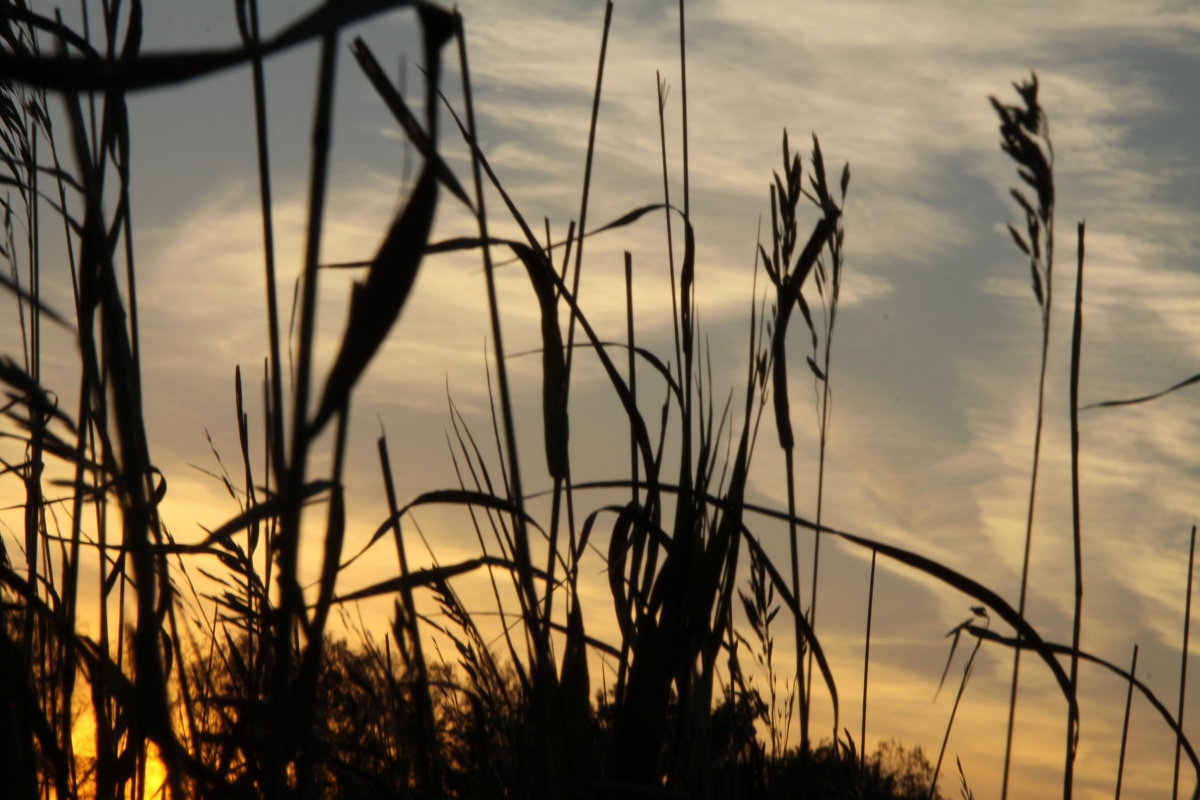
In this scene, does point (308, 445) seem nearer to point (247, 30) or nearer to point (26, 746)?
point (247, 30)

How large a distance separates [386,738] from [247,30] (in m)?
1.24

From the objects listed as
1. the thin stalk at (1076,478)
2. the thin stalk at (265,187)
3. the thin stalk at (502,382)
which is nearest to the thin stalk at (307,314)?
the thin stalk at (265,187)

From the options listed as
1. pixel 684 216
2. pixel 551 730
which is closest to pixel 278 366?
pixel 551 730

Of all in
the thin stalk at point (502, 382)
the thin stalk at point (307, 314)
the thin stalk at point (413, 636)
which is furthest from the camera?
the thin stalk at point (413, 636)

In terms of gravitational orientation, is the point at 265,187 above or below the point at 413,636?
above

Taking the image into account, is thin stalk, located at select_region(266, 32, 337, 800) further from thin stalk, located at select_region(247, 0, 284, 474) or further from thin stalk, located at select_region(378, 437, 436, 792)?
thin stalk, located at select_region(378, 437, 436, 792)

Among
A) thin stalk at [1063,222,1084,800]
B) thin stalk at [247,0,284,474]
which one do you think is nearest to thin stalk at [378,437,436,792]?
thin stalk at [247,0,284,474]

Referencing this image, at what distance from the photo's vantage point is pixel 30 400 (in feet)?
2.59

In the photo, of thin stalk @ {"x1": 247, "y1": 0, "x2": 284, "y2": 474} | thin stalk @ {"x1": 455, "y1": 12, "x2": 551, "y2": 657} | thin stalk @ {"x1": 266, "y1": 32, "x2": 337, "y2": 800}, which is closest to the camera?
thin stalk @ {"x1": 266, "y1": 32, "x2": 337, "y2": 800}

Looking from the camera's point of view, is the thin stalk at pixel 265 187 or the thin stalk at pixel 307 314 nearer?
the thin stalk at pixel 307 314

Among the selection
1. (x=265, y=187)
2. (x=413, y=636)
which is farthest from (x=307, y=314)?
(x=413, y=636)

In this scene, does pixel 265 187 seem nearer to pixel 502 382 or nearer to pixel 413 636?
pixel 502 382

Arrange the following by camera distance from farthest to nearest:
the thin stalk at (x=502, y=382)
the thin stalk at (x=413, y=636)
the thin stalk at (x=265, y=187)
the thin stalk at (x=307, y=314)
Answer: the thin stalk at (x=413, y=636)
the thin stalk at (x=502, y=382)
the thin stalk at (x=265, y=187)
the thin stalk at (x=307, y=314)

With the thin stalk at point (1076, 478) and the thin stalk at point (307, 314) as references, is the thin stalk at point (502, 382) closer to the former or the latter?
the thin stalk at point (307, 314)
